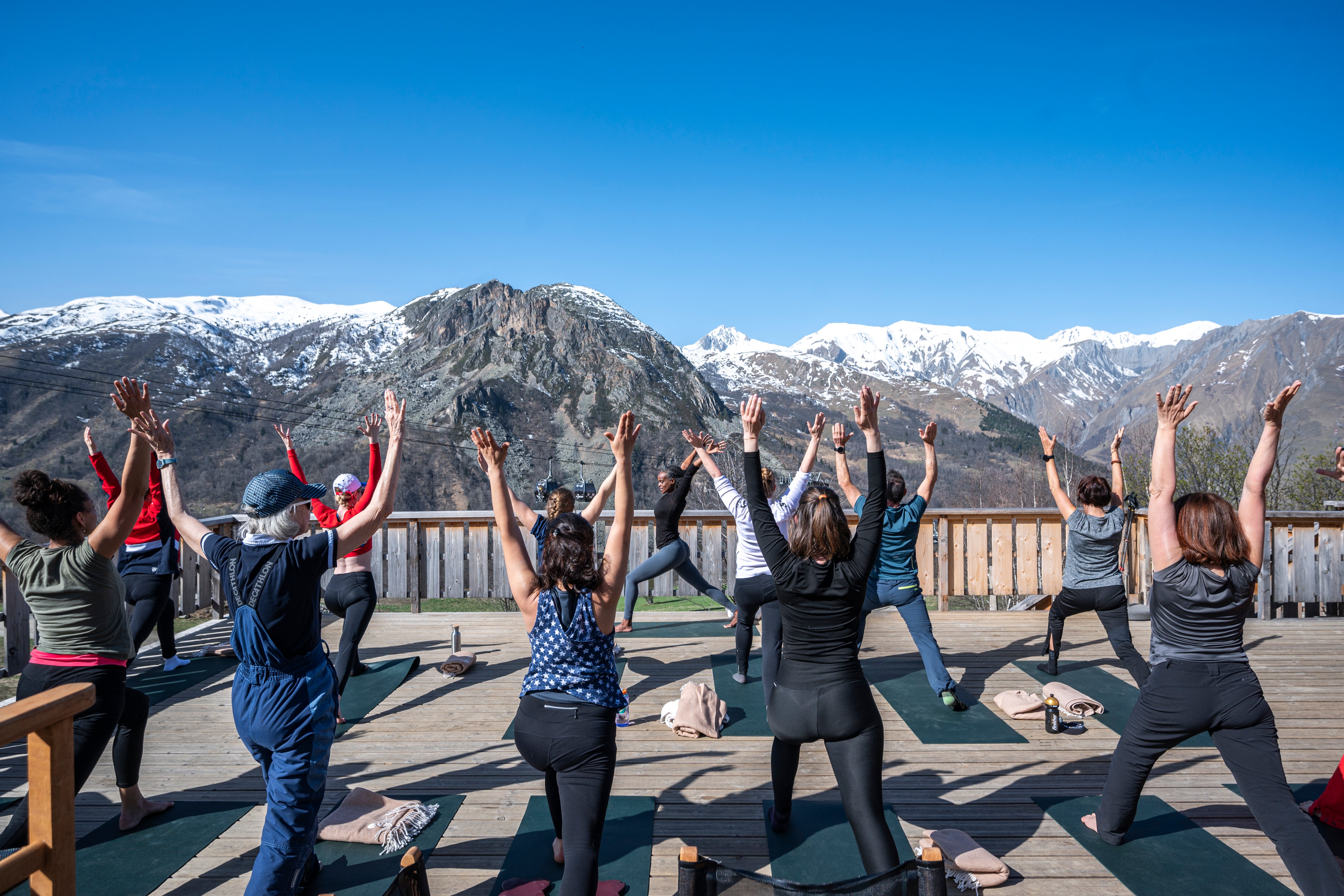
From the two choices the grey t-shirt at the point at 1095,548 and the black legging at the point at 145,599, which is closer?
the grey t-shirt at the point at 1095,548

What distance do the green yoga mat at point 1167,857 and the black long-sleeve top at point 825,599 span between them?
1.63 m

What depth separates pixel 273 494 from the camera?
118 inches

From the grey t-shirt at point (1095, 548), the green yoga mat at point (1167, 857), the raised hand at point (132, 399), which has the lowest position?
the green yoga mat at point (1167, 857)

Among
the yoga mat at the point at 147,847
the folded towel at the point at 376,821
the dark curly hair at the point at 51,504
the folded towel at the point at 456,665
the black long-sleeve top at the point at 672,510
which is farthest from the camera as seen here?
the black long-sleeve top at the point at 672,510

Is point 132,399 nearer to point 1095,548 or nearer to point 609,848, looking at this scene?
point 609,848

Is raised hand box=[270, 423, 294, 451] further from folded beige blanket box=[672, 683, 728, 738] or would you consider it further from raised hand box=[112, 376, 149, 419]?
folded beige blanket box=[672, 683, 728, 738]

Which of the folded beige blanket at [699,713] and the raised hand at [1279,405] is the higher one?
the raised hand at [1279,405]

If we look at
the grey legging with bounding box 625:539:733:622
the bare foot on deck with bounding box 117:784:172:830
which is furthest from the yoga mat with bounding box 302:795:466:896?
the grey legging with bounding box 625:539:733:622

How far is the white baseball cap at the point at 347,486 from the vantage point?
5.31 meters

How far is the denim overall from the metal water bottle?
440cm

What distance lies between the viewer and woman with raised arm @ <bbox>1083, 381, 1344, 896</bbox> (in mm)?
3016

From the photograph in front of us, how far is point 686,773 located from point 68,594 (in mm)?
3153

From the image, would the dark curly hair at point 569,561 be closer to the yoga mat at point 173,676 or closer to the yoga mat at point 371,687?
the yoga mat at point 371,687

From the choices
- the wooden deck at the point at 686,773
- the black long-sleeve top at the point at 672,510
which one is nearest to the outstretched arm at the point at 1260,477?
the wooden deck at the point at 686,773
